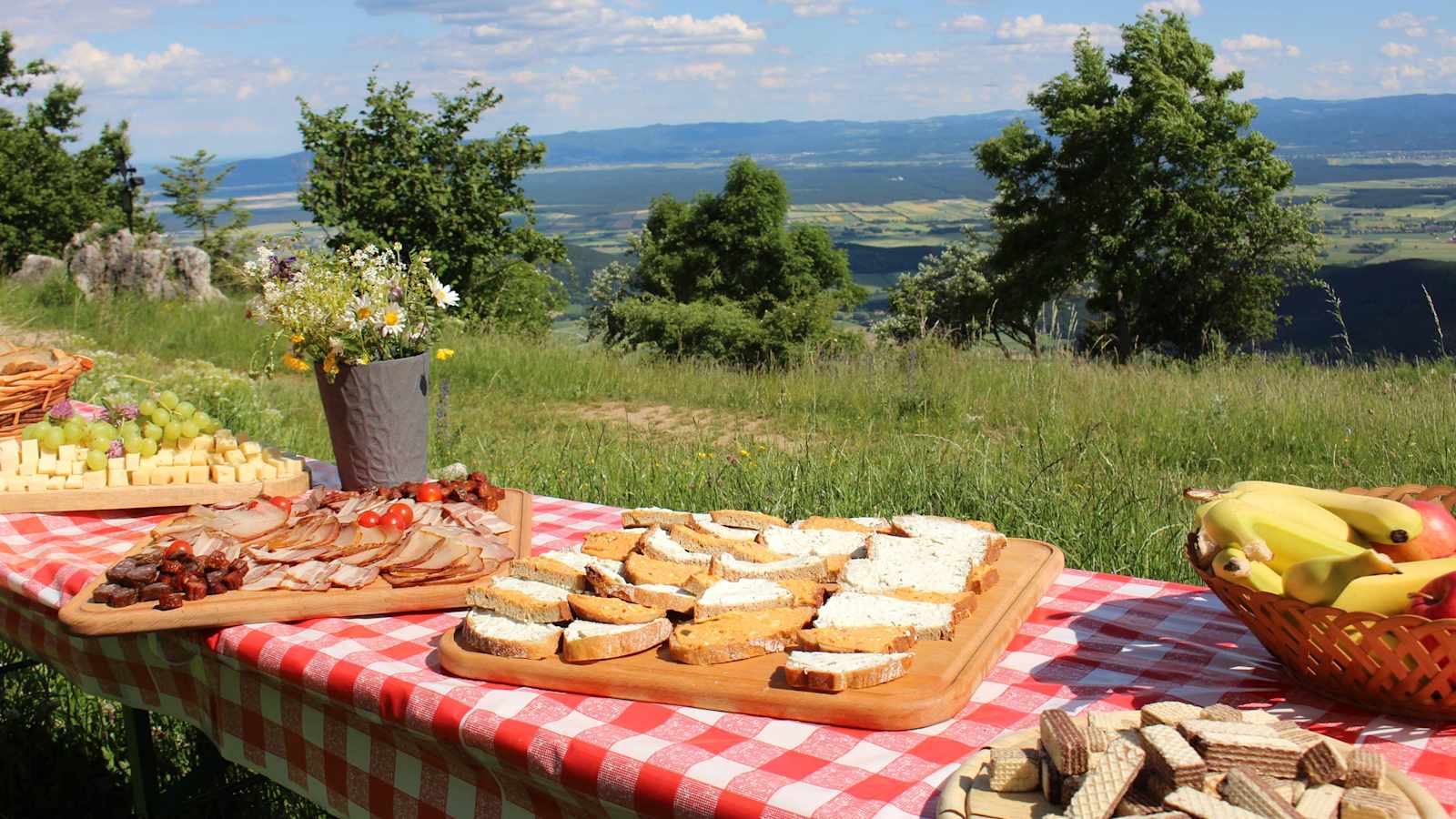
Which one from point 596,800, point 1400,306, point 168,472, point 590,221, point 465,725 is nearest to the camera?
point 596,800

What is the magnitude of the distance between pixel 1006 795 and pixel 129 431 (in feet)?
8.93

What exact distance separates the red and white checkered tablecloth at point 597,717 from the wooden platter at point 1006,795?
101 millimetres

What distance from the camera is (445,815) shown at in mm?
1840

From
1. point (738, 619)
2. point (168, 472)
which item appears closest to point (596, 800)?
point (738, 619)

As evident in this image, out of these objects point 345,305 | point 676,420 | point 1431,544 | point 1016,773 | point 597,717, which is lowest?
point 676,420

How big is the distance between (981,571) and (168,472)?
2191mm

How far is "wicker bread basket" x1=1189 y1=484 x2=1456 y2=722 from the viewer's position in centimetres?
137

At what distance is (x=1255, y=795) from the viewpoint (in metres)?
1.08

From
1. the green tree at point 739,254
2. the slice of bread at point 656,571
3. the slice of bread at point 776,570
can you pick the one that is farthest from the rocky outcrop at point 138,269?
the green tree at point 739,254

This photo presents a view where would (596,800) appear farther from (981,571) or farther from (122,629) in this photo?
(122,629)

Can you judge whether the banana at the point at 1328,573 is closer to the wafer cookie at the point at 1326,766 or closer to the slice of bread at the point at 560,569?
the wafer cookie at the point at 1326,766

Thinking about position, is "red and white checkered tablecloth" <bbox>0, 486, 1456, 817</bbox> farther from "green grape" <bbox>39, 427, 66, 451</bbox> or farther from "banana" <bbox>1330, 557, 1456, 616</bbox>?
"green grape" <bbox>39, 427, 66, 451</bbox>

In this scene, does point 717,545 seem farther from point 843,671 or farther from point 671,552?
point 843,671

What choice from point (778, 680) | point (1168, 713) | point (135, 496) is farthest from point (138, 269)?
point (1168, 713)
